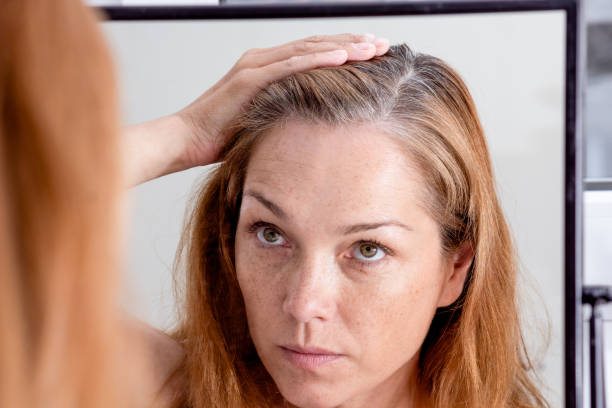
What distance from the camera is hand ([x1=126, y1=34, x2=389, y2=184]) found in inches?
30.8

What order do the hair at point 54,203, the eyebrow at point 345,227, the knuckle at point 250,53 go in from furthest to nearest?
the knuckle at point 250,53 < the eyebrow at point 345,227 < the hair at point 54,203

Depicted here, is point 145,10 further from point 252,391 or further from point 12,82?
point 12,82

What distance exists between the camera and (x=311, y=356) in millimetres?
752

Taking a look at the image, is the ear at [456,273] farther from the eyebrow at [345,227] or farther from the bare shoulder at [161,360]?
the bare shoulder at [161,360]

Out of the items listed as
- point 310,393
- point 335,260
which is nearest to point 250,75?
point 335,260

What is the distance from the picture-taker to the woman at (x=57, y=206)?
29cm

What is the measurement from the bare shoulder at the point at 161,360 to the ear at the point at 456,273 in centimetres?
33

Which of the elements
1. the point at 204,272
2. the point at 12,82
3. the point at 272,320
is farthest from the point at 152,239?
the point at 12,82

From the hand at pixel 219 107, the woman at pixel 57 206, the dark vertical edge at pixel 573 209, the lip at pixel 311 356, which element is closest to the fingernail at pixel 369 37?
the hand at pixel 219 107

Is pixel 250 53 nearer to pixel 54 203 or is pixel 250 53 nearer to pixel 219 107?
pixel 219 107

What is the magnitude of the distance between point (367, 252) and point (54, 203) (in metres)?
0.47

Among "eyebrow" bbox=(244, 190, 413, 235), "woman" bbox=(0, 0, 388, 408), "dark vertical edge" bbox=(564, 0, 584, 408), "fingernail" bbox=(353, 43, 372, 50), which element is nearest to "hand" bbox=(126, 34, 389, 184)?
"fingernail" bbox=(353, 43, 372, 50)

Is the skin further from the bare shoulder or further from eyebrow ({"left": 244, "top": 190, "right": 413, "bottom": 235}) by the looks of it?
eyebrow ({"left": 244, "top": 190, "right": 413, "bottom": 235})

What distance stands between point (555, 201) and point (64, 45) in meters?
0.64
